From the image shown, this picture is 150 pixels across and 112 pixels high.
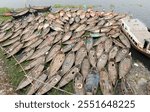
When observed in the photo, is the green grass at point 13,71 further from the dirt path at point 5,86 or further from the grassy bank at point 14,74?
the dirt path at point 5,86

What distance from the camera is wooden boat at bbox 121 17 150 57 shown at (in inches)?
798

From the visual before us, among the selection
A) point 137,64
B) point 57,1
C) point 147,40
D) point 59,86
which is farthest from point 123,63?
point 57,1

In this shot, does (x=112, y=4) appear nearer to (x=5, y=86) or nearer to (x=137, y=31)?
(x=137, y=31)

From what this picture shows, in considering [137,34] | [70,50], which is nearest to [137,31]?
[137,34]

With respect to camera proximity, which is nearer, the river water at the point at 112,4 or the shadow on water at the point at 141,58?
the shadow on water at the point at 141,58

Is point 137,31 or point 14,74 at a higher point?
point 137,31

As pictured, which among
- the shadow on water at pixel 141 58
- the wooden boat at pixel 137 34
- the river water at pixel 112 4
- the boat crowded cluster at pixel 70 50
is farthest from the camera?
the river water at pixel 112 4

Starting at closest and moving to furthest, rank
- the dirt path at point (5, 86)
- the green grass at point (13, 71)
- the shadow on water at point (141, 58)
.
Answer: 1. the dirt path at point (5, 86)
2. the green grass at point (13, 71)
3. the shadow on water at point (141, 58)

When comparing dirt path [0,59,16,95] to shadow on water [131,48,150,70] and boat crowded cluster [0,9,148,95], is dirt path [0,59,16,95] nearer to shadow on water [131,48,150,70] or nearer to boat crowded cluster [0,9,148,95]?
boat crowded cluster [0,9,148,95]

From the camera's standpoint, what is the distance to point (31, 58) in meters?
20.5

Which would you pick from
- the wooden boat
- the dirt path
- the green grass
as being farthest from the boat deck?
the dirt path

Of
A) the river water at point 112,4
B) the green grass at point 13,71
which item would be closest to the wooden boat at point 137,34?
the river water at point 112,4

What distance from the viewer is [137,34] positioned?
72.0 feet

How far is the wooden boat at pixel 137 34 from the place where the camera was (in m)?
20.3
